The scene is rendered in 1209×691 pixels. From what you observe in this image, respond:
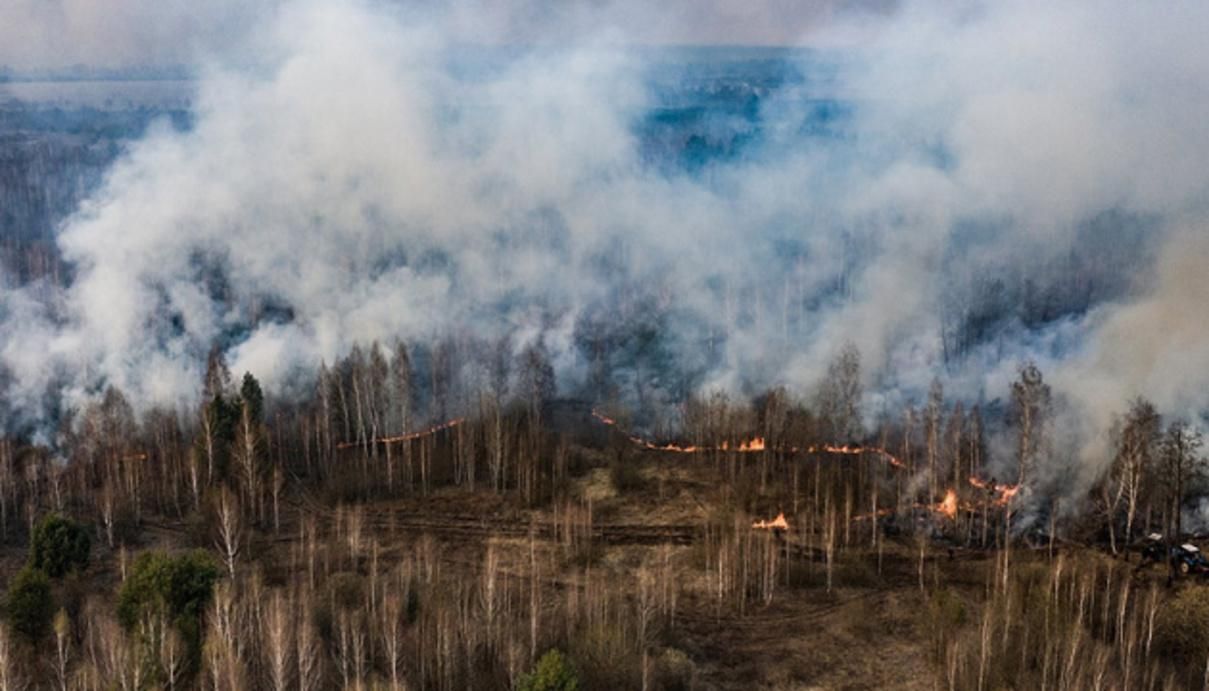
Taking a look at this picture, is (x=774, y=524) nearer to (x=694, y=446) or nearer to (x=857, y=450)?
(x=857, y=450)

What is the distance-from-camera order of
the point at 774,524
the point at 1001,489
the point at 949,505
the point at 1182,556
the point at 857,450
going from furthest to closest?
1. the point at 857,450
2. the point at 1001,489
3. the point at 949,505
4. the point at 774,524
5. the point at 1182,556

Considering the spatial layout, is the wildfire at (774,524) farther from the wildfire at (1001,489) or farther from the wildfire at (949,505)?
the wildfire at (1001,489)

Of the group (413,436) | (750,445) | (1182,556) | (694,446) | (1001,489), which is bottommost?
(1182,556)

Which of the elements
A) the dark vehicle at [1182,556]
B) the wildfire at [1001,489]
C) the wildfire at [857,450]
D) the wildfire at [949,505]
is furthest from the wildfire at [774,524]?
the dark vehicle at [1182,556]

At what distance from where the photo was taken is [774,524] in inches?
2074

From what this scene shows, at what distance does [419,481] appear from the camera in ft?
201

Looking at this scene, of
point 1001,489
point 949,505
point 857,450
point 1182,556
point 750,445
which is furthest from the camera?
point 750,445

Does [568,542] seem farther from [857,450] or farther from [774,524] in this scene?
[857,450]

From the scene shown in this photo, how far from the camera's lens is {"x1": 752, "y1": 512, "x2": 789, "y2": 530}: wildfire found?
5176 cm

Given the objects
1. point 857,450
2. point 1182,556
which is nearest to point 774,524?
point 857,450

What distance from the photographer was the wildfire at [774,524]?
170ft

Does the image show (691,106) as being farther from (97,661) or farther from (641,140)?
(97,661)

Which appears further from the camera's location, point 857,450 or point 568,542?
point 857,450

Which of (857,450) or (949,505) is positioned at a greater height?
(857,450)
